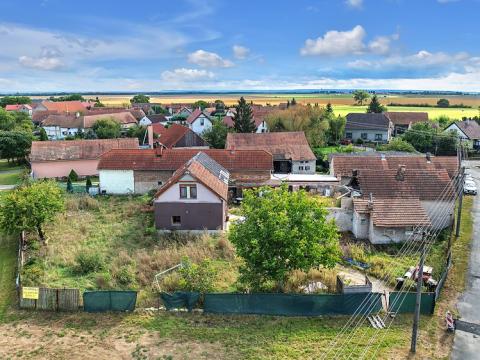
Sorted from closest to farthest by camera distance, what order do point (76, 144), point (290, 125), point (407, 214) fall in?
point (407, 214), point (76, 144), point (290, 125)

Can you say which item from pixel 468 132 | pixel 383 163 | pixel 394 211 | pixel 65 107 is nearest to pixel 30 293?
pixel 394 211

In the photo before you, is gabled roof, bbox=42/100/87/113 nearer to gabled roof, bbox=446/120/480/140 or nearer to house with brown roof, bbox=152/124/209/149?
house with brown roof, bbox=152/124/209/149

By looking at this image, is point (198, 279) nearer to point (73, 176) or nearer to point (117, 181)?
point (117, 181)

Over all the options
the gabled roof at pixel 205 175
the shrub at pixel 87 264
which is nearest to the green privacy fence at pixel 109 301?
the shrub at pixel 87 264

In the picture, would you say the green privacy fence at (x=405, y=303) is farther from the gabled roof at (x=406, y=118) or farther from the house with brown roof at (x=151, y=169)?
the gabled roof at (x=406, y=118)

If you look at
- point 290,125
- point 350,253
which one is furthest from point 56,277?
point 290,125

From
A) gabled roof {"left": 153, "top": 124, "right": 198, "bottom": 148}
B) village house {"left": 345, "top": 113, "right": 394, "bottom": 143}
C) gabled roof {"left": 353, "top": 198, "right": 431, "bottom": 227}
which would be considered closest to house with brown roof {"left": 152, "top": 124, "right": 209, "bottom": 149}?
gabled roof {"left": 153, "top": 124, "right": 198, "bottom": 148}

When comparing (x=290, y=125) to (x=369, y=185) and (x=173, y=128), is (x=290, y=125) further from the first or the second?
(x=369, y=185)
